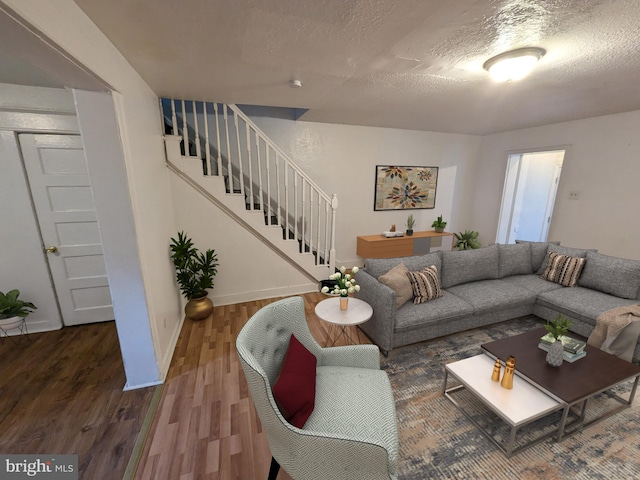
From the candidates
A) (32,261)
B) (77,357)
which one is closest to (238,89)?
(32,261)

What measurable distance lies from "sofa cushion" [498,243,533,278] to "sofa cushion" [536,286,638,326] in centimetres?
42

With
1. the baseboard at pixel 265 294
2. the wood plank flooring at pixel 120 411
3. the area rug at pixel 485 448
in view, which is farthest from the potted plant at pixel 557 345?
the baseboard at pixel 265 294

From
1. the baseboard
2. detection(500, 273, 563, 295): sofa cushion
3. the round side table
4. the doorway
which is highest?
the doorway

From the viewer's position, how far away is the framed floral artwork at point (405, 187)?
4730 mm

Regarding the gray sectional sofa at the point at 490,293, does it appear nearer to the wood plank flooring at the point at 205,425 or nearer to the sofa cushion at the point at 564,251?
the sofa cushion at the point at 564,251

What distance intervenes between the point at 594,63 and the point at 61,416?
4593 mm

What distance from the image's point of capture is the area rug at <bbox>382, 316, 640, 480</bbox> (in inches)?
56.1

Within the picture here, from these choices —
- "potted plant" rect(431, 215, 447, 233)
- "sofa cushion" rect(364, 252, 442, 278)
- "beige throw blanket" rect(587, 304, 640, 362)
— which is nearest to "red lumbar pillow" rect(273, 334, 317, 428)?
"sofa cushion" rect(364, 252, 442, 278)

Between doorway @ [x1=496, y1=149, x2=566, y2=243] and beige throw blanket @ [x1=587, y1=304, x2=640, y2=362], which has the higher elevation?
doorway @ [x1=496, y1=149, x2=566, y2=243]

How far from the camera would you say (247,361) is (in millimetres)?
1066

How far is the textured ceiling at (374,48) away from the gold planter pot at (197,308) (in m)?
2.21

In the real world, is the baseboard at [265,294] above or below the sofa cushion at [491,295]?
below

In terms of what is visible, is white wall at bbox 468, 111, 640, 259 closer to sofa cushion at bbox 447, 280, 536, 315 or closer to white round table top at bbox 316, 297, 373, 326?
sofa cushion at bbox 447, 280, 536, 315

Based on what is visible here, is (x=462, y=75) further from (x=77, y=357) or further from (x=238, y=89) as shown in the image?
(x=77, y=357)
